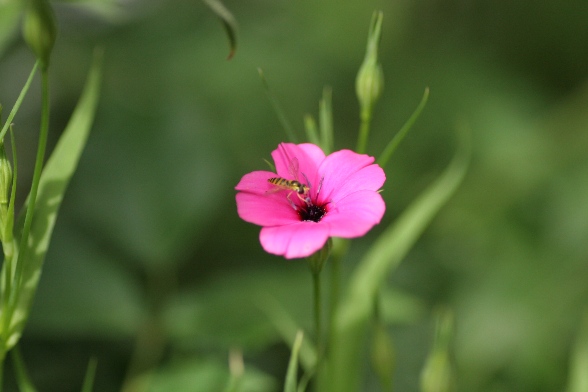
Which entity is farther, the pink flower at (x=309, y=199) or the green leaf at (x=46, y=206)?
the green leaf at (x=46, y=206)

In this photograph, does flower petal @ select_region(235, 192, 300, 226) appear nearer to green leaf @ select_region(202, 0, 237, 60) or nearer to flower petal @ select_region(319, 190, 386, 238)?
flower petal @ select_region(319, 190, 386, 238)

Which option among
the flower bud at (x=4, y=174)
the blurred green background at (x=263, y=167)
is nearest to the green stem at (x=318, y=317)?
the blurred green background at (x=263, y=167)

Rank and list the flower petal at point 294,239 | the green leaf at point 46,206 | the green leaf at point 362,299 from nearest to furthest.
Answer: the flower petal at point 294,239 < the green leaf at point 46,206 < the green leaf at point 362,299

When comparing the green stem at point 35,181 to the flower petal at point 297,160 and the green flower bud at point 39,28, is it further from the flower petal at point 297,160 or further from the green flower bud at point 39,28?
the flower petal at point 297,160

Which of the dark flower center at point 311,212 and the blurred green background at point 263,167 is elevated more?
the dark flower center at point 311,212

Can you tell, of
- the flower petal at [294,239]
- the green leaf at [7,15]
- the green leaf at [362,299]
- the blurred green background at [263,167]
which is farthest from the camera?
the blurred green background at [263,167]

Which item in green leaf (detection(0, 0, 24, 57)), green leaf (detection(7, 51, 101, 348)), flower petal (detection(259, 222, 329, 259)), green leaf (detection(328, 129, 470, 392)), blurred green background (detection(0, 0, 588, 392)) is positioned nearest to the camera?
flower petal (detection(259, 222, 329, 259))

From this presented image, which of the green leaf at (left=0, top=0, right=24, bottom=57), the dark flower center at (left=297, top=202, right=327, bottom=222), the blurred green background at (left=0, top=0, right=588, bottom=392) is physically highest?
the dark flower center at (left=297, top=202, right=327, bottom=222)

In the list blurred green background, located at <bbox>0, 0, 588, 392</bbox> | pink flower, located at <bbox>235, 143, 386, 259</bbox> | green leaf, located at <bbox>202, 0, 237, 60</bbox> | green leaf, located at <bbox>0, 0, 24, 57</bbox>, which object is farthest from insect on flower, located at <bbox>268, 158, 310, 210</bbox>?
green leaf, located at <bbox>0, 0, 24, 57</bbox>
